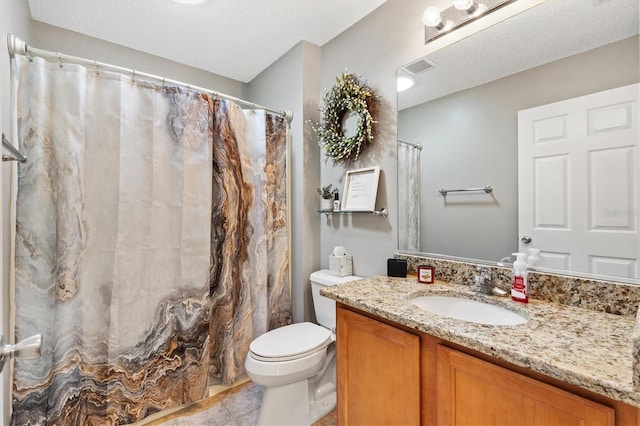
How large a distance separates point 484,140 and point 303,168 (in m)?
1.13

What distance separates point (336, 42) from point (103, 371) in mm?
2334

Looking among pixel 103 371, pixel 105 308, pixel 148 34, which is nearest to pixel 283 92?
pixel 148 34

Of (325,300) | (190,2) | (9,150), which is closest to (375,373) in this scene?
(325,300)

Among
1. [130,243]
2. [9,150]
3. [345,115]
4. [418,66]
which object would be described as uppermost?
[418,66]

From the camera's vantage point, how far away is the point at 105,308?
147 centimetres

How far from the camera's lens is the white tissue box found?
71.6 inches

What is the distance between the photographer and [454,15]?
4.46 feet

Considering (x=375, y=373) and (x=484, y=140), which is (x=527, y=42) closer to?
(x=484, y=140)

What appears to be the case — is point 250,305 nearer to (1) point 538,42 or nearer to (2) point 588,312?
(2) point 588,312

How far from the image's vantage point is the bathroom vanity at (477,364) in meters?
0.66

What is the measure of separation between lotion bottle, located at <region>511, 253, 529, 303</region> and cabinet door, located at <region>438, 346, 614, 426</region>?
414mm

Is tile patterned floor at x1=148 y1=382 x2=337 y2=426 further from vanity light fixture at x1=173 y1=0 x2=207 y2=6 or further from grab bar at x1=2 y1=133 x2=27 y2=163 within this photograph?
vanity light fixture at x1=173 y1=0 x2=207 y2=6

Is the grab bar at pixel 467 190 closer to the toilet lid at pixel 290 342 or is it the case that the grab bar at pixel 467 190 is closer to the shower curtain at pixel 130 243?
the toilet lid at pixel 290 342

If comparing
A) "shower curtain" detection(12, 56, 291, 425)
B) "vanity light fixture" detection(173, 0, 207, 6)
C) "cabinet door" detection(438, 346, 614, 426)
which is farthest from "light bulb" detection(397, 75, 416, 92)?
"cabinet door" detection(438, 346, 614, 426)
